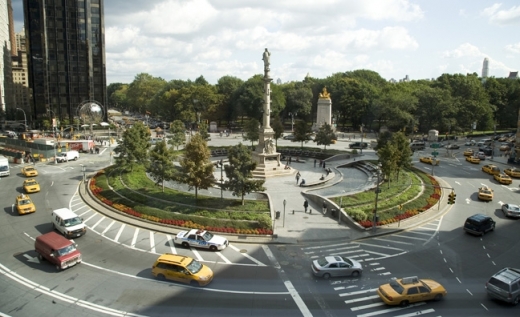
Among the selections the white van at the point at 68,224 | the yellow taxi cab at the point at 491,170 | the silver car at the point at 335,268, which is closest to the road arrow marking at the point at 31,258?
the white van at the point at 68,224

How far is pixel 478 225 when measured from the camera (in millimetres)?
30281

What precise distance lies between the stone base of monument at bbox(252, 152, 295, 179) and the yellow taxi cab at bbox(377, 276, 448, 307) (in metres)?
29.9

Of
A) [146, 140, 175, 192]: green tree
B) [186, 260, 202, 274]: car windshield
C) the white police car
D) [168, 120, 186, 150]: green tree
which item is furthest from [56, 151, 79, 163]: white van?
[186, 260, 202, 274]: car windshield

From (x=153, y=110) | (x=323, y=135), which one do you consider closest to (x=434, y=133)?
(x=323, y=135)

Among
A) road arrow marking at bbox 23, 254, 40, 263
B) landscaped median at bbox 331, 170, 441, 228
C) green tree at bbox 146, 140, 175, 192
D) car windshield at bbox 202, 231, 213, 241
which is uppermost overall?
green tree at bbox 146, 140, 175, 192

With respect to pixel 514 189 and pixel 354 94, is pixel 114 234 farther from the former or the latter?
pixel 354 94

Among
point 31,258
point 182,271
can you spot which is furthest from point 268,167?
point 31,258

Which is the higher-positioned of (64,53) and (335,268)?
(64,53)

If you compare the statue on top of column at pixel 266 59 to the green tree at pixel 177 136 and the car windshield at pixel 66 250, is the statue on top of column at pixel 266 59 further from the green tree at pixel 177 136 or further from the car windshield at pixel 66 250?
the car windshield at pixel 66 250

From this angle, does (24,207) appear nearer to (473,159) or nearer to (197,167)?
(197,167)

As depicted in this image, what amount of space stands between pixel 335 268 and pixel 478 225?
14.8 meters

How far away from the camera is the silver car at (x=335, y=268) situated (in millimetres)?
22875

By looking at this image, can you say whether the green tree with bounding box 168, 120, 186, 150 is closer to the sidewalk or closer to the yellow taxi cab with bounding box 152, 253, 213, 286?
the sidewalk

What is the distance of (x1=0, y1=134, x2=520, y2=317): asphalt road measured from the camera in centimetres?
1959
